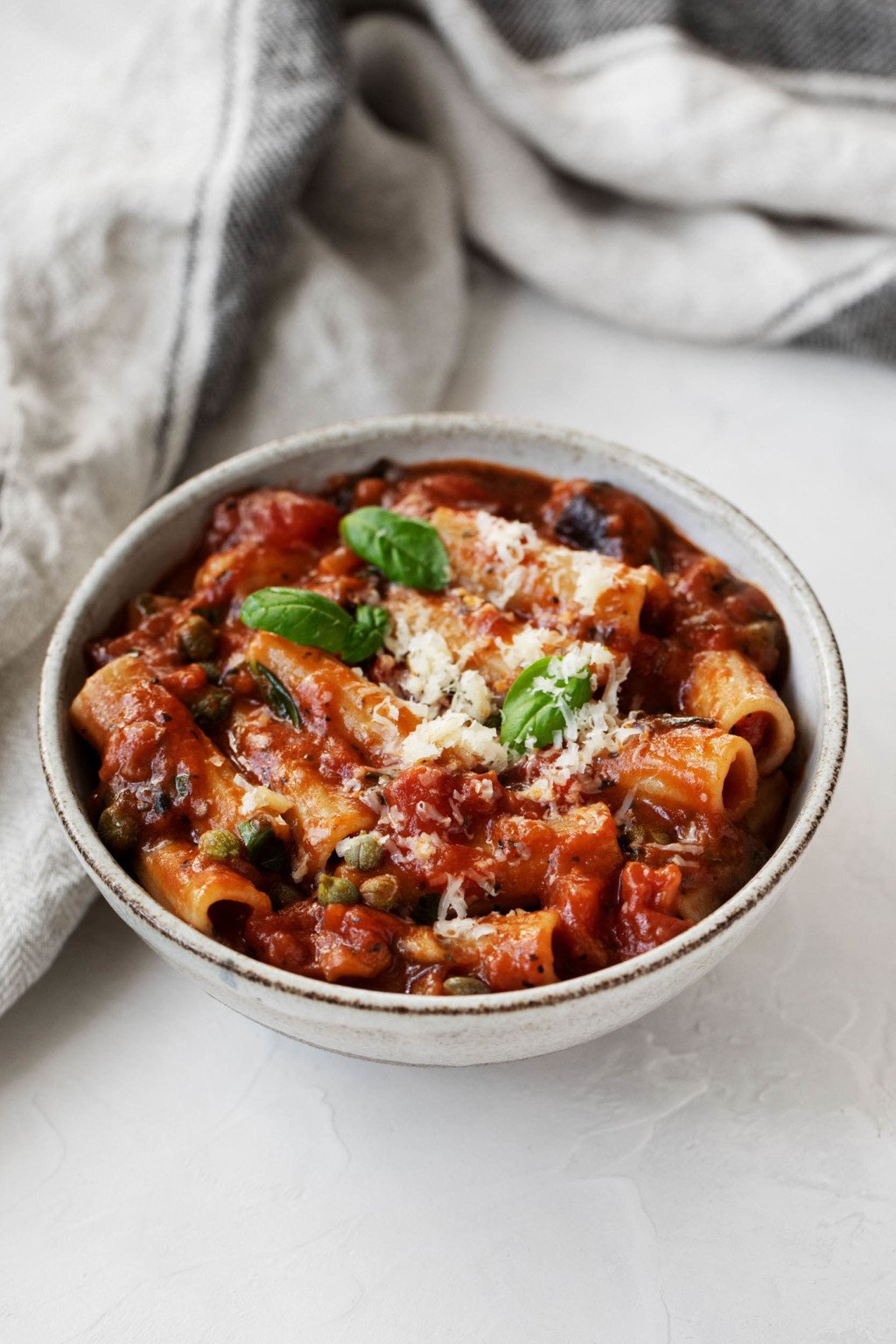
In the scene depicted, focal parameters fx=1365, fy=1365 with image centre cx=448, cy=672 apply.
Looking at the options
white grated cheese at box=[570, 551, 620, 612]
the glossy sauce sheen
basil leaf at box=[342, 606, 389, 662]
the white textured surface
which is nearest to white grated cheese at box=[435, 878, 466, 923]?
the glossy sauce sheen

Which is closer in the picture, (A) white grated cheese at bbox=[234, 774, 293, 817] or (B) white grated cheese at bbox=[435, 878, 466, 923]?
(B) white grated cheese at bbox=[435, 878, 466, 923]

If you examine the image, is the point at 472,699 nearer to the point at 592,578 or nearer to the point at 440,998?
the point at 592,578

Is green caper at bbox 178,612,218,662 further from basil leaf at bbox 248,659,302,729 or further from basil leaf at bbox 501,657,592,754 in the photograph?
basil leaf at bbox 501,657,592,754

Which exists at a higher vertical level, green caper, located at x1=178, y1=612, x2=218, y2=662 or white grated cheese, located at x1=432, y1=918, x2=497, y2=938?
green caper, located at x1=178, y1=612, x2=218, y2=662

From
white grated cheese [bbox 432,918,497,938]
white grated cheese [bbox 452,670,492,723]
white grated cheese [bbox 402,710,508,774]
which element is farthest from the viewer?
white grated cheese [bbox 452,670,492,723]

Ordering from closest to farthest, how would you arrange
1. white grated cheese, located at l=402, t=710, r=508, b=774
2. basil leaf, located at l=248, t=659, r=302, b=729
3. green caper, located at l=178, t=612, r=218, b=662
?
white grated cheese, located at l=402, t=710, r=508, b=774 → basil leaf, located at l=248, t=659, r=302, b=729 → green caper, located at l=178, t=612, r=218, b=662

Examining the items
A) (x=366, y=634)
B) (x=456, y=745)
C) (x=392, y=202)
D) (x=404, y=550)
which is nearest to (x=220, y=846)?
(x=456, y=745)

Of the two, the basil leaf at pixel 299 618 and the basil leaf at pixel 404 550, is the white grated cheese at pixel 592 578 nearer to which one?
the basil leaf at pixel 404 550
